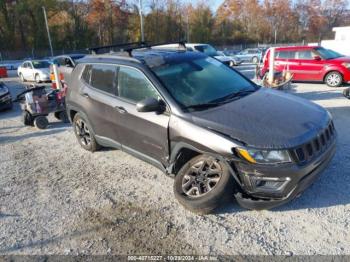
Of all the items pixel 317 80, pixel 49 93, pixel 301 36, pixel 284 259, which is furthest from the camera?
pixel 301 36

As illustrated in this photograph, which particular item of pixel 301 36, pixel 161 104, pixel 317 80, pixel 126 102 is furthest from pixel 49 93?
pixel 301 36

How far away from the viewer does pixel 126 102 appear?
395 centimetres

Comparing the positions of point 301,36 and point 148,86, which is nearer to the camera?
point 148,86

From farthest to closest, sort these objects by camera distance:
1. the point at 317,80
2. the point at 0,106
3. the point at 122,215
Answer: the point at 317,80, the point at 0,106, the point at 122,215

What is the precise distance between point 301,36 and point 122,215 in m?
74.5

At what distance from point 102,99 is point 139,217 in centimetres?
196

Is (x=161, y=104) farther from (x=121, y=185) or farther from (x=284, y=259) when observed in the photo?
(x=284, y=259)

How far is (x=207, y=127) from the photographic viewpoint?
10.0ft

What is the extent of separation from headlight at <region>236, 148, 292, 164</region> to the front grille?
0.09m

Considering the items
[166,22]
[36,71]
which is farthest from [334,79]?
[166,22]

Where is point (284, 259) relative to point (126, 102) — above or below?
below

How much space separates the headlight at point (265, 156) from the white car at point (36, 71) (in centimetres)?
1681

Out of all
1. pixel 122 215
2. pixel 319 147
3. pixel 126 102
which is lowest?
pixel 122 215

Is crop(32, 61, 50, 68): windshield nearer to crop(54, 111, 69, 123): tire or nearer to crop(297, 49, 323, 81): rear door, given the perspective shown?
crop(54, 111, 69, 123): tire
